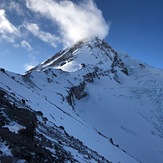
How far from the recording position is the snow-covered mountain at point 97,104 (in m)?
20.8

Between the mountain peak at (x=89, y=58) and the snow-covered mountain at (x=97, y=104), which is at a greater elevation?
the mountain peak at (x=89, y=58)

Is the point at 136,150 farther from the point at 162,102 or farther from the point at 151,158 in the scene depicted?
the point at 162,102

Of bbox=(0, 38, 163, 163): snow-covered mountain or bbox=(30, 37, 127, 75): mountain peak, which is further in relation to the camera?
bbox=(30, 37, 127, 75): mountain peak

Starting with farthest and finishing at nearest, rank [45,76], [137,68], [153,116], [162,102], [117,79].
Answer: [137,68]
[117,79]
[162,102]
[153,116]
[45,76]

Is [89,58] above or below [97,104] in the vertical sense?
above

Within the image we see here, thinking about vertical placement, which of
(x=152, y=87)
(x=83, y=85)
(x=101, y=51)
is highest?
(x=101, y=51)

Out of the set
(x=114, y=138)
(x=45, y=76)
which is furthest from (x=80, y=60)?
(x=114, y=138)

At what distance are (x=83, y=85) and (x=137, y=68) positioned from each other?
3696cm

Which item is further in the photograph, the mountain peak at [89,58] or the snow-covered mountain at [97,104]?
the mountain peak at [89,58]

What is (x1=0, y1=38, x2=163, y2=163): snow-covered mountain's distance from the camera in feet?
68.4

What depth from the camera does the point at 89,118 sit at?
4378 cm

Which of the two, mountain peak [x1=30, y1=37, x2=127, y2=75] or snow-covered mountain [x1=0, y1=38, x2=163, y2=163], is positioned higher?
mountain peak [x1=30, y1=37, x2=127, y2=75]

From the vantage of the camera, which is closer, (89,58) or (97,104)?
(97,104)

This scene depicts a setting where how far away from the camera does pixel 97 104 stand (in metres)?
50.5
